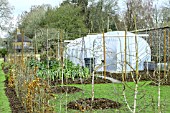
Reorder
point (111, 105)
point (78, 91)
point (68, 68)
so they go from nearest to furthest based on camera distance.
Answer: point (111, 105)
point (78, 91)
point (68, 68)

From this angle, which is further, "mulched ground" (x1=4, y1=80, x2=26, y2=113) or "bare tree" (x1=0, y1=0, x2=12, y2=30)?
"bare tree" (x1=0, y1=0, x2=12, y2=30)

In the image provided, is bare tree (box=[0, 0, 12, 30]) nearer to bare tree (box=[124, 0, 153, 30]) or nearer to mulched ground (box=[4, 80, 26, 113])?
bare tree (box=[124, 0, 153, 30])

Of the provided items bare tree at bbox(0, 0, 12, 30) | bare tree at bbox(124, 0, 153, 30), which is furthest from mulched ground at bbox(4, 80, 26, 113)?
bare tree at bbox(0, 0, 12, 30)

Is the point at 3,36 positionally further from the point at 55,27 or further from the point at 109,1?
the point at 109,1

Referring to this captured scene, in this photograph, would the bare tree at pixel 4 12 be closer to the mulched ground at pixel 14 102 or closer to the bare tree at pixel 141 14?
the bare tree at pixel 141 14

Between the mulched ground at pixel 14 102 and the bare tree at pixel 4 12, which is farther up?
the bare tree at pixel 4 12

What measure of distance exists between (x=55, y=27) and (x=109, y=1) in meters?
6.36

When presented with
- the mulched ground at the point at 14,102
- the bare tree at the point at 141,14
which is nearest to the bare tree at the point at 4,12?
the bare tree at the point at 141,14

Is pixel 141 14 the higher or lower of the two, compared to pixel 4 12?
lower

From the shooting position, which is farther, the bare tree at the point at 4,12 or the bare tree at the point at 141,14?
the bare tree at the point at 4,12

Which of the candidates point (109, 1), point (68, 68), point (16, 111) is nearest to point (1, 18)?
point (109, 1)

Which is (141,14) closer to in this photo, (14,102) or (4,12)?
(4,12)

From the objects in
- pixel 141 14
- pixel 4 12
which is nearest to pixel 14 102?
pixel 141 14

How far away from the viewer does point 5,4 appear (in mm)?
36812
